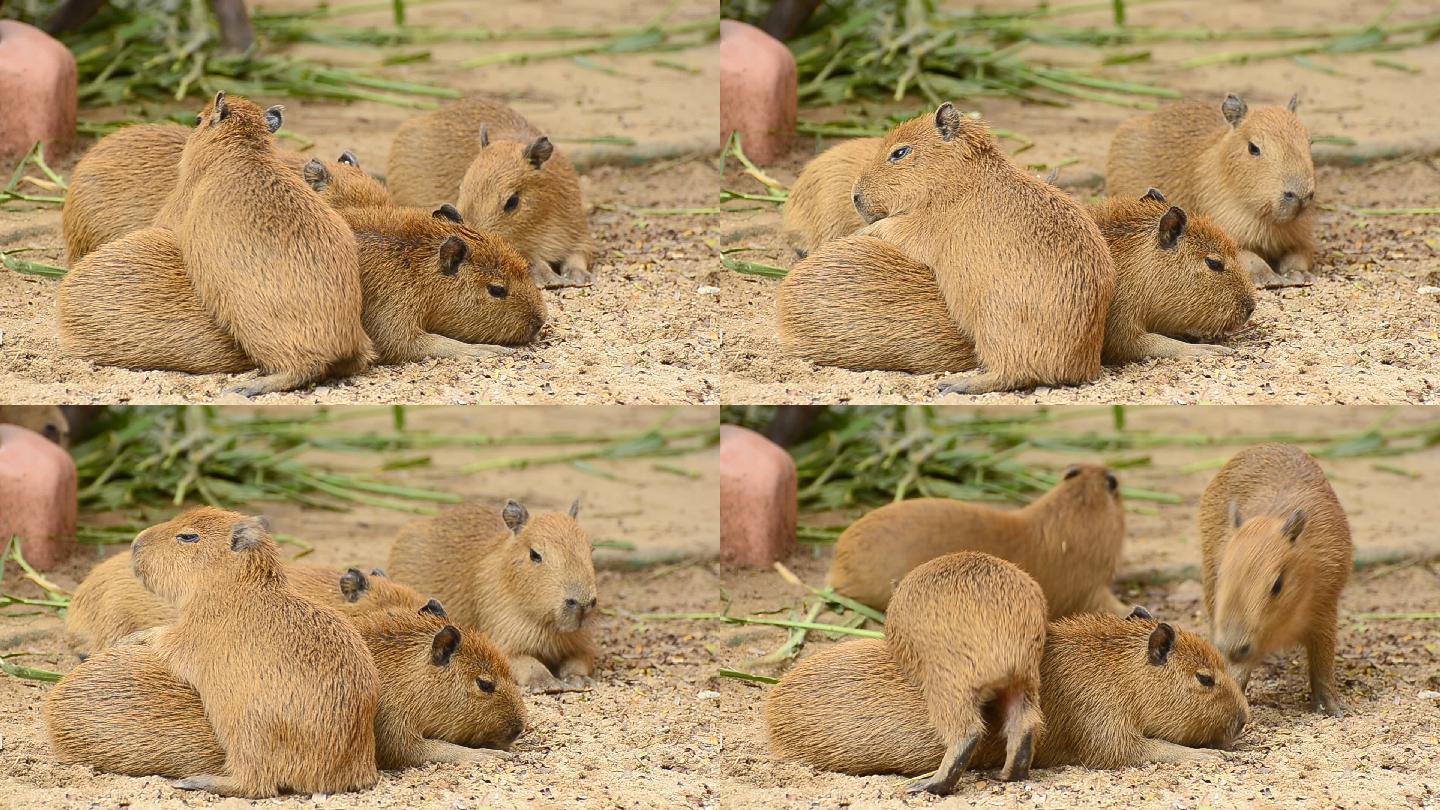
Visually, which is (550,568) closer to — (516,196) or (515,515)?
(515,515)

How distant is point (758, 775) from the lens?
591cm

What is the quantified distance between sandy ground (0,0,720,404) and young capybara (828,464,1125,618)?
43.4 inches

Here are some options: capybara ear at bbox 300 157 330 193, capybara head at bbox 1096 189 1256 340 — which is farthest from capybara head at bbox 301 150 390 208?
capybara head at bbox 1096 189 1256 340

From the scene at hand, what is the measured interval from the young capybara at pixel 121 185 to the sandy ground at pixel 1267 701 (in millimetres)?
2878

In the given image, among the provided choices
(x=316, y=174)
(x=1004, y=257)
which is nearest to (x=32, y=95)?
(x=316, y=174)

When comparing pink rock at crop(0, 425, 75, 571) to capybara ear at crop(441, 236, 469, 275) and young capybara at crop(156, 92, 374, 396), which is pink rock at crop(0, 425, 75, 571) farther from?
capybara ear at crop(441, 236, 469, 275)

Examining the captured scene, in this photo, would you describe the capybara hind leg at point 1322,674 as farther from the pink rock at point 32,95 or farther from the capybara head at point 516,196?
the pink rock at point 32,95

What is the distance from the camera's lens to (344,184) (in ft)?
24.4

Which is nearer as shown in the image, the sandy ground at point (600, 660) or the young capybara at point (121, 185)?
A: the sandy ground at point (600, 660)

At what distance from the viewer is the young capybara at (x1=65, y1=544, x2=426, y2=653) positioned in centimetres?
652

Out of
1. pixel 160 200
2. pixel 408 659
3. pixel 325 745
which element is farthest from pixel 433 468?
pixel 325 745

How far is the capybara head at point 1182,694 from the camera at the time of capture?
599 centimetres

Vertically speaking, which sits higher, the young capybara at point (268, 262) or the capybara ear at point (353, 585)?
the young capybara at point (268, 262)

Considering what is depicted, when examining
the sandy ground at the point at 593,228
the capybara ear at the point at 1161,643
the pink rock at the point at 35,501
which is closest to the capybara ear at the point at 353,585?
the sandy ground at the point at 593,228
